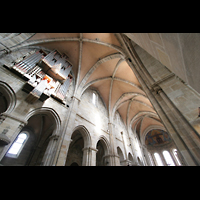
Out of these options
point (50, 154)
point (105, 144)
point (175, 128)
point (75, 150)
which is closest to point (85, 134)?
point (105, 144)

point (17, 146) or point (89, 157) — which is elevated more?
point (17, 146)

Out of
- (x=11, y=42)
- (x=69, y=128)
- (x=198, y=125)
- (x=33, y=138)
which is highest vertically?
(x=11, y=42)

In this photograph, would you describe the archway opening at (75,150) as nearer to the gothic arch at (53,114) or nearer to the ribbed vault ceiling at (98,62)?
the gothic arch at (53,114)

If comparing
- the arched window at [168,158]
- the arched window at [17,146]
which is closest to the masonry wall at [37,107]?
the arched window at [17,146]

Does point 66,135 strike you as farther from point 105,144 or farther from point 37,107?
point 105,144

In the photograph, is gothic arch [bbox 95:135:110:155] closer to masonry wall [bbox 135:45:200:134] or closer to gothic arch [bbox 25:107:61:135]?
gothic arch [bbox 25:107:61:135]

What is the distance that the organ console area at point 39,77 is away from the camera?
4.88 meters

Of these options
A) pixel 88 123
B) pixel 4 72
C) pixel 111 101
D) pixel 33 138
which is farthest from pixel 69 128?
pixel 111 101

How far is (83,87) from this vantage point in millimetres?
9148

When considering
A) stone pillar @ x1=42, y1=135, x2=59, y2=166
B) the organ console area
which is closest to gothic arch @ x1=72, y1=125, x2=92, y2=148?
stone pillar @ x1=42, y1=135, x2=59, y2=166

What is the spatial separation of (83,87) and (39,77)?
4.09 meters
